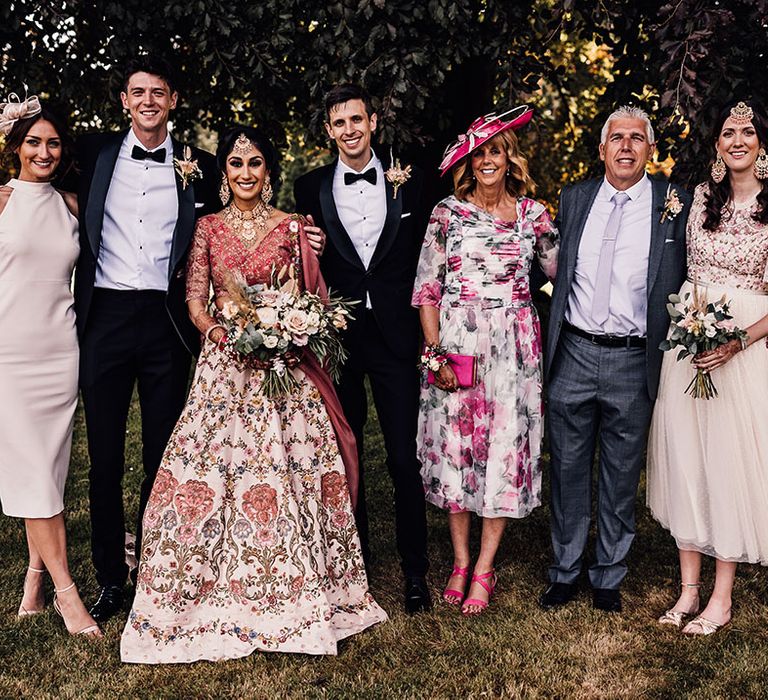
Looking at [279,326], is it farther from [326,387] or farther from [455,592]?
[455,592]

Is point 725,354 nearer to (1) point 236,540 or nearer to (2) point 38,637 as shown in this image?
(1) point 236,540

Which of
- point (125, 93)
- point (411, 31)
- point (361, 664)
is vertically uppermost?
point (411, 31)

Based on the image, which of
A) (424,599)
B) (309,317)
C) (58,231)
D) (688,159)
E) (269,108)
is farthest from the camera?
(269,108)

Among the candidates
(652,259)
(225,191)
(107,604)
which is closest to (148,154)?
(225,191)

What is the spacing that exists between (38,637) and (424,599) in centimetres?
189

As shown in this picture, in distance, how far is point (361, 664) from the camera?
4059 mm

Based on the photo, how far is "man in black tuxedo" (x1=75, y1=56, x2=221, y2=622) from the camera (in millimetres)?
4418

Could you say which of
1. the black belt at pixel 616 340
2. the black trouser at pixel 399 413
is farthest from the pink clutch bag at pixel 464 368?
the black belt at pixel 616 340

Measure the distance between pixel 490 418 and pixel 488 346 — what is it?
1.20 ft

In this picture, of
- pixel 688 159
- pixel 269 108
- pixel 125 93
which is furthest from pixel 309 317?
pixel 269 108

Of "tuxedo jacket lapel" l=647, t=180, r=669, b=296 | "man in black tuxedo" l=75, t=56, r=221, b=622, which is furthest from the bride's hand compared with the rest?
"man in black tuxedo" l=75, t=56, r=221, b=622

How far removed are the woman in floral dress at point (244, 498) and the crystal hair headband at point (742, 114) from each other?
2.08 m

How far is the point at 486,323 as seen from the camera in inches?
177

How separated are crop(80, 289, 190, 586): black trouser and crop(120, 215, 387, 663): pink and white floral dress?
327 mm
